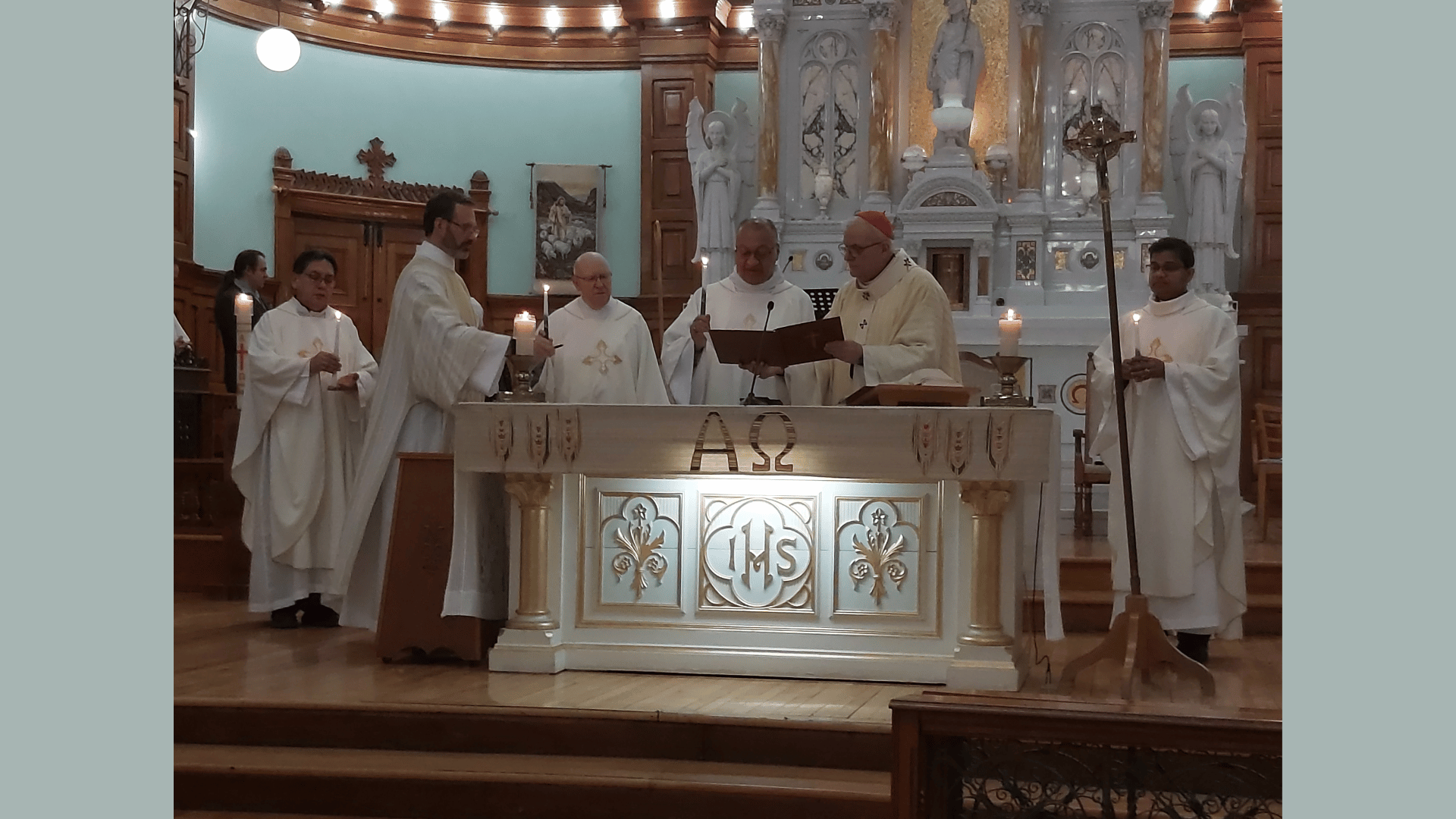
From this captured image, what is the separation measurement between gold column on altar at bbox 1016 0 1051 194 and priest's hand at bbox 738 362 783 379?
237 inches

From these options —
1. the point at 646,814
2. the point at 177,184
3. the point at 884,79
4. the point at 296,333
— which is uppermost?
the point at 884,79

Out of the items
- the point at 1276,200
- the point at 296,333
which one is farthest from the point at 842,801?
the point at 1276,200

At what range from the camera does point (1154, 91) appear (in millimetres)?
10820

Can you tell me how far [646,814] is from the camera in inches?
158

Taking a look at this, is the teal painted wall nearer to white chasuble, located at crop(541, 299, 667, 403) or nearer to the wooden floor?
white chasuble, located at crop(541, 299, 667, 403)

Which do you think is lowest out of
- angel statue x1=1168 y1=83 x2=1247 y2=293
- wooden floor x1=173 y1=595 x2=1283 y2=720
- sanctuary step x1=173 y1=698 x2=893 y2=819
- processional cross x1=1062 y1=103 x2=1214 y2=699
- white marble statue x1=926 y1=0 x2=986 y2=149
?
sanctuary step x1=173 y1=698 x2=893 y2=819

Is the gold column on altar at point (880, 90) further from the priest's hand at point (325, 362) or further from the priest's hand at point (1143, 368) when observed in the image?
the priest's hand at point (1143, 368)

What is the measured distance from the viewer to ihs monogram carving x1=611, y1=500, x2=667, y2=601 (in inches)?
208

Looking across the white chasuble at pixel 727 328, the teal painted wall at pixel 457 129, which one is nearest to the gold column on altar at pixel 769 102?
the teal painted wall at pixel 457 129

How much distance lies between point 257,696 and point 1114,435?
3.28m

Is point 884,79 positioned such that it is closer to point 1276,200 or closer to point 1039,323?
point 1039,323

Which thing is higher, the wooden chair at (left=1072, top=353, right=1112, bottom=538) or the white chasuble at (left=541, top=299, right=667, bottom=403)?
the white chasuble at (left=541, top=299, right=667, bottom=403)

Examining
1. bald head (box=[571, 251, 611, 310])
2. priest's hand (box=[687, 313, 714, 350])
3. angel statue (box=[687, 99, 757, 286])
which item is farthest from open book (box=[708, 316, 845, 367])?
angel statue (box=[687, 99, 757, 286])

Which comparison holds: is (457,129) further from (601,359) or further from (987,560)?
(987,560)
